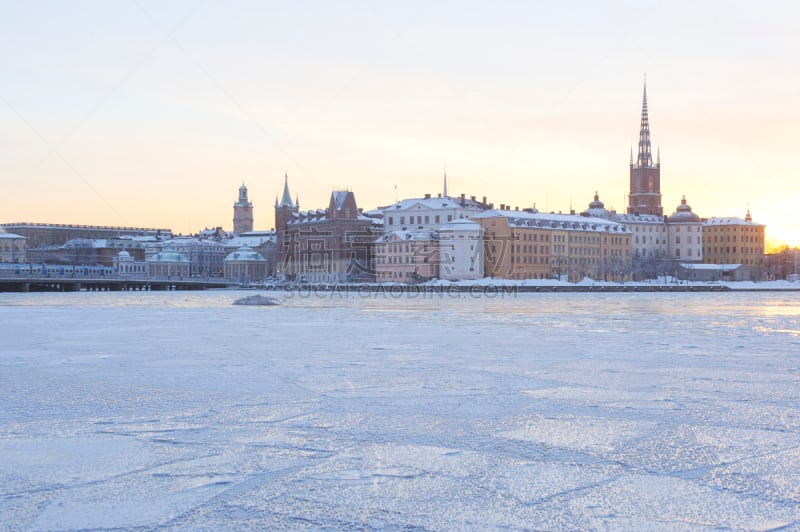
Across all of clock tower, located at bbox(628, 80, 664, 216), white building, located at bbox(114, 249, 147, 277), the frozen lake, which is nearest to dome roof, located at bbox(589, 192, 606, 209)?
clock tower, located at bbox(628, 80, 664, 216)

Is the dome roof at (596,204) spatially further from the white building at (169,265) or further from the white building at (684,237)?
the white building at (169,265)

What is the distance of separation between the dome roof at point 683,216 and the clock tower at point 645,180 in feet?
19.2

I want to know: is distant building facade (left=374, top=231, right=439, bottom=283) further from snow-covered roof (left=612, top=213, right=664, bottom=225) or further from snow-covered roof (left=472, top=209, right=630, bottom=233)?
snow-covered roof (left=612, top=213, right=664, bottom=225)

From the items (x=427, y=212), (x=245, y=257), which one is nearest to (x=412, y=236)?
(x=427, y=212)

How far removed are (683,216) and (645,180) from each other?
38.4ft

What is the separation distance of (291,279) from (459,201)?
24.6 meters

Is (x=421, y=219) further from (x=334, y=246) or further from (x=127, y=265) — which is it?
(x=127, y=265)

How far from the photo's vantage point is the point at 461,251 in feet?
295

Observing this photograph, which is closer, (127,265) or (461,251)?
(461,251)

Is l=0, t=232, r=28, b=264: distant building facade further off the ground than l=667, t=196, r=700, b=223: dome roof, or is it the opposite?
l=667, t=196, r=700, b=223: dome roof

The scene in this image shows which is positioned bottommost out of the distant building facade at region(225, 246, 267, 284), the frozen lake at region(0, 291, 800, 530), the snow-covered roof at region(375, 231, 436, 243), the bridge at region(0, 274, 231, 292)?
the frozen lake at region(0, 291, 800, 530)

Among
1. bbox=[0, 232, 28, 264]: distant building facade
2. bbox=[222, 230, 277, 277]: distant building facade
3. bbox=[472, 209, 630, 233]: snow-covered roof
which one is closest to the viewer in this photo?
bbox=[472, 209, 630, 233]: snow-covered roof

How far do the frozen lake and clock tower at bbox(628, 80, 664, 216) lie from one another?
387 ft

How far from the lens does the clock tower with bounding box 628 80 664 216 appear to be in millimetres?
128875
